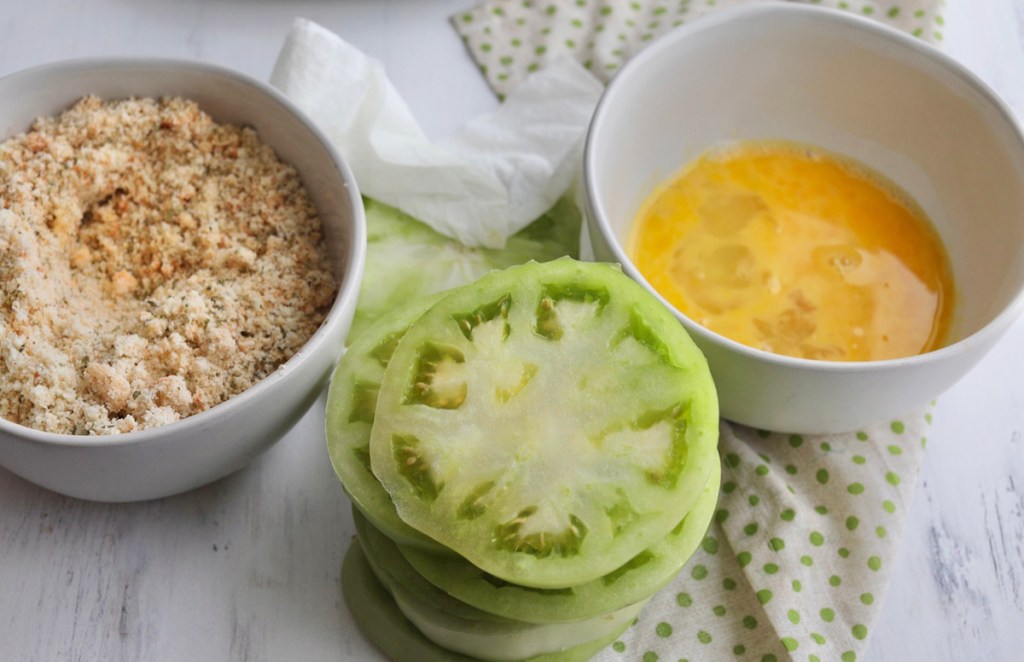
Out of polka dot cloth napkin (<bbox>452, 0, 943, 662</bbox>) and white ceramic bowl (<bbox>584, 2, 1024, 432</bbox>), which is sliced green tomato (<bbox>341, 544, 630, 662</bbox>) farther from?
white ceramic bowl (<bbox>584, 2, 1024, 432</bbox>)

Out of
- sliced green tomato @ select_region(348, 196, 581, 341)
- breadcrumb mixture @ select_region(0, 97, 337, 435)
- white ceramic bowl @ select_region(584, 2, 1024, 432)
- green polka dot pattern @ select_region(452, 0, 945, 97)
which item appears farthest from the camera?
green polka dot pattern @ select_region(452, 0, 945, 97)

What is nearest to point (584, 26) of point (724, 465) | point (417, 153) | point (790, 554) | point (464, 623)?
point (417, 153)

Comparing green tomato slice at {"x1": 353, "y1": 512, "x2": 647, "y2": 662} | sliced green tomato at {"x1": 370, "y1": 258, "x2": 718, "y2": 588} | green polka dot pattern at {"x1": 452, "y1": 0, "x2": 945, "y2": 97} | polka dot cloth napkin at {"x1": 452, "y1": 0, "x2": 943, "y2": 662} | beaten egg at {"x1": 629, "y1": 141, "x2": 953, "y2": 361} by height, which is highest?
sliced green tomato at {"x1": 370, "y1": 258, "x2": 718, "y2": 588}

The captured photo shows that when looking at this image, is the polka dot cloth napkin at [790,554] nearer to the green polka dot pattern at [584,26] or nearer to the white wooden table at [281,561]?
the white wooden table at [281,561]

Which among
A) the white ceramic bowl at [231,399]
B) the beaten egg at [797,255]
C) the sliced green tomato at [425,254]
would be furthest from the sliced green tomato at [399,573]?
the beaten egg at [797,255]

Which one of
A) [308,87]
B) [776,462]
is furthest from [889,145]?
[308,87]

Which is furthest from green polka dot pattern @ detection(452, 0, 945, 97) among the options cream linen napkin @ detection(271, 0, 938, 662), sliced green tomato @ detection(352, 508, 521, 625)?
sliced green tomato @ detection(352, 508, 521, 625)

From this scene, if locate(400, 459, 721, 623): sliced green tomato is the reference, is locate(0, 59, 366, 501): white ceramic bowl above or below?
above
